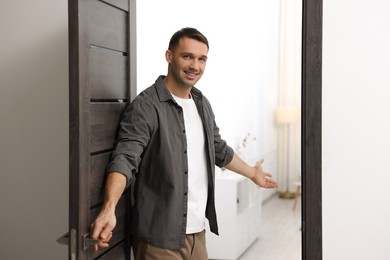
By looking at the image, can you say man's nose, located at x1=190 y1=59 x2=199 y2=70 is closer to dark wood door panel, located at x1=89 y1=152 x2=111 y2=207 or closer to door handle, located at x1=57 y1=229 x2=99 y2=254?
dark wood door panel, located at x1=89 y1=152 x2=111 y2=207

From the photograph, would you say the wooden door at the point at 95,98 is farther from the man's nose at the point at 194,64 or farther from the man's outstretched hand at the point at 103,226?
the man's nose at the point at 194,64

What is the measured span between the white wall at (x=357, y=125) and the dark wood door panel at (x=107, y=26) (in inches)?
29.6

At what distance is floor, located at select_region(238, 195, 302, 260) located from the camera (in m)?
2.11

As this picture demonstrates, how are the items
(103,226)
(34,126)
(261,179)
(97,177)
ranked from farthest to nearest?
1. (34,126)
2. (261,179)
3. (97,177)
4. (103,226)

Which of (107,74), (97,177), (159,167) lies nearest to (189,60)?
(107,74)

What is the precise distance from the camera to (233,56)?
2303 millimetres

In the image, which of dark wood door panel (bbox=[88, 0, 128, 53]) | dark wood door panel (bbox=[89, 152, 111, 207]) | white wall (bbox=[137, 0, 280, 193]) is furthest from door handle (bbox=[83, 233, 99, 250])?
white wall (bbox=[137, 0, 280, 193])

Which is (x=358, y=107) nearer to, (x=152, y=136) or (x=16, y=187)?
(x=152, y=136)

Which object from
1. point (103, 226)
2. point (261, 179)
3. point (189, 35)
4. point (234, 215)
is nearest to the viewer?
point (103, 226)

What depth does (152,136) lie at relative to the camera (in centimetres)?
186

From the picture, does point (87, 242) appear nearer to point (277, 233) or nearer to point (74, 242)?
point (74, 242)

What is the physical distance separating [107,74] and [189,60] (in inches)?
12.3

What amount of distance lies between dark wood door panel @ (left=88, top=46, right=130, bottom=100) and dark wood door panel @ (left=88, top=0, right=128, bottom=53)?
3 centimetres

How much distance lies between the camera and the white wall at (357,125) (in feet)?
6.07
